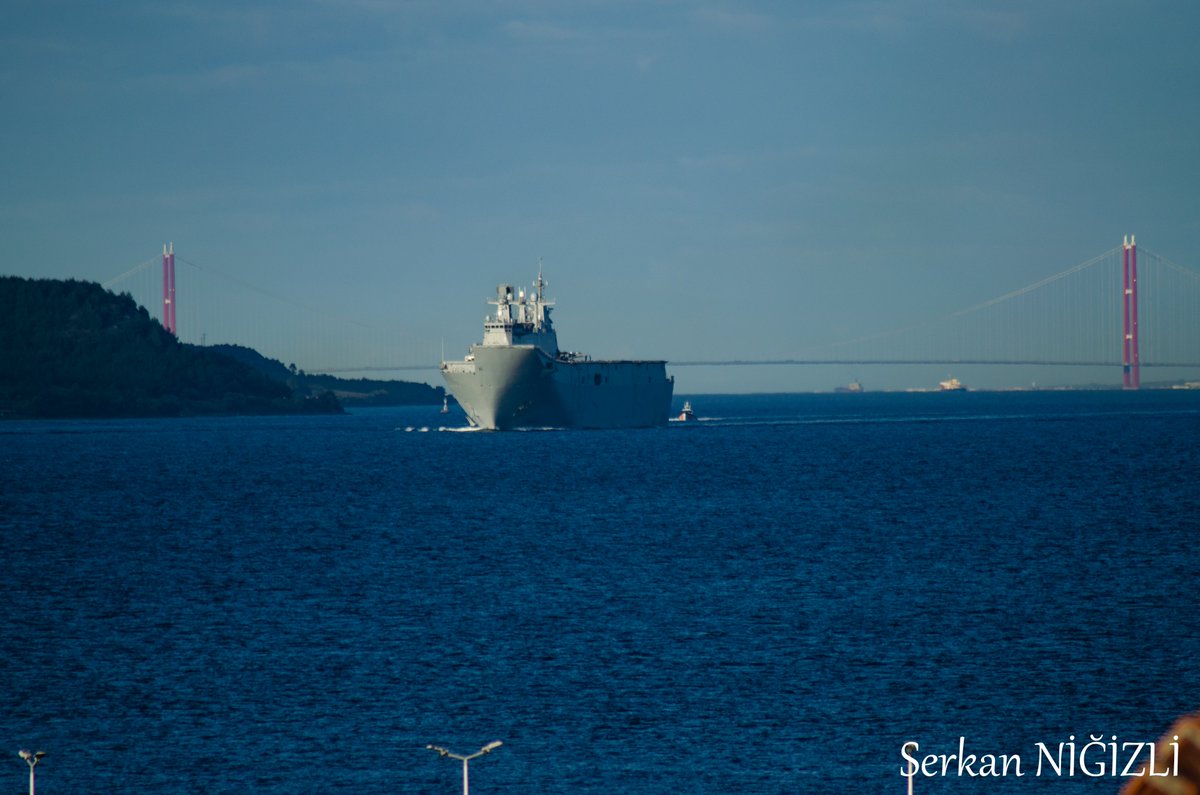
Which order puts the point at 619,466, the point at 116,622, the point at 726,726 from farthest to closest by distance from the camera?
the point at 619,466 < the point at 116,622 < the point at 726,726

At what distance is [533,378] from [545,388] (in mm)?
1813

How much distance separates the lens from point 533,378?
10056 cm

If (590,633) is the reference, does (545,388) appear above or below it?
above

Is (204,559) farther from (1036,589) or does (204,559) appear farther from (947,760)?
(947,760)

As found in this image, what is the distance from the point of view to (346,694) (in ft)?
77.3

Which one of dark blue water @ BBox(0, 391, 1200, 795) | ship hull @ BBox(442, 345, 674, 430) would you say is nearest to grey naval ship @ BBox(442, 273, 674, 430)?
ship hull @ BBox(442, 345, 674, 430)

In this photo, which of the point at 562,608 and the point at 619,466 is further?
the point at 619,466

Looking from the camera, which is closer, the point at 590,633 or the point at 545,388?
the point at 590,633

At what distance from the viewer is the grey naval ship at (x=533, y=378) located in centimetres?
9900

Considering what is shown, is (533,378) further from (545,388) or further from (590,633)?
(590,633)

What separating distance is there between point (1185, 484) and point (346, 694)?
56675mm

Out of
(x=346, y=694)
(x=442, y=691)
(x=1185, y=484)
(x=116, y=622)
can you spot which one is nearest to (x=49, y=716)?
(x=346, y=694)

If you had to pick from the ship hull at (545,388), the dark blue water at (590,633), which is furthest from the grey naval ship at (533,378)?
the dark blue water at (590,633)

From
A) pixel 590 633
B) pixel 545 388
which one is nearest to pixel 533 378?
pixel 545 388
